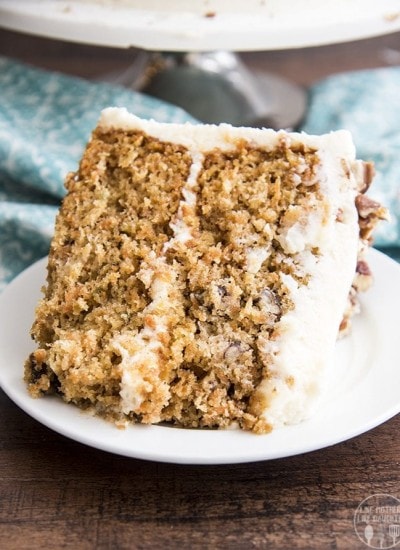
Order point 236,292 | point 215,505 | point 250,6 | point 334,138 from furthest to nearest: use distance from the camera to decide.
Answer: point 250,6
point 334,138
point 236,292
point 215,505

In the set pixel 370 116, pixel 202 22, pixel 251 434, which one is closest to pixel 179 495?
pixel 251 434

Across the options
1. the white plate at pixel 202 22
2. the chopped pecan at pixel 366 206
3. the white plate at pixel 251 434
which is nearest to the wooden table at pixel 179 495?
the white plate at pixel 251 434

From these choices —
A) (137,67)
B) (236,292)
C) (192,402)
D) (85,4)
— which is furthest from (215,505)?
(137,67)

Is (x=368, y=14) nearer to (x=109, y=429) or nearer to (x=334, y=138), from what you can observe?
(x=334, y=138)

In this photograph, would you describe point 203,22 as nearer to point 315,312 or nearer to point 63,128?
point 63,128

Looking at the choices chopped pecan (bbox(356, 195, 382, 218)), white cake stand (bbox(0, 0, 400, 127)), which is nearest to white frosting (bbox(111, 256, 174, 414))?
chopped pecan (bbox(356, 195, 382, 218))
